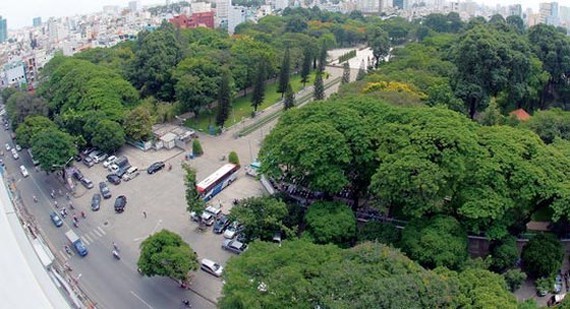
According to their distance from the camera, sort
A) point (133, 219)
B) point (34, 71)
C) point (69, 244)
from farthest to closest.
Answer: point (34, 71), point (133, 219), point (69, 244)

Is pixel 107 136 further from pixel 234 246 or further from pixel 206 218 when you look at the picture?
pixel 234 246

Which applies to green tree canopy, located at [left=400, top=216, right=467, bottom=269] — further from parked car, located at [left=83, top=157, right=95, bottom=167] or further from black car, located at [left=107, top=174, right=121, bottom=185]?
parked car, located at [left=83, top=157, right=95, bottom=167]

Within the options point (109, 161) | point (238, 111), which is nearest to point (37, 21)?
point (238, 111)

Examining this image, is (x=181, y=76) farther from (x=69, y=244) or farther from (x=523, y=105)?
(x=523, y=105)

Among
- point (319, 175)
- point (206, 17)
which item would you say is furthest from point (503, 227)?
point (206, 17)

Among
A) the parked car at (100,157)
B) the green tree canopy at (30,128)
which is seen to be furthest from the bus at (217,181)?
the green tree canopy at (30,128)

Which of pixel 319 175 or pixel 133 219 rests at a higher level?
pixel 319 175
